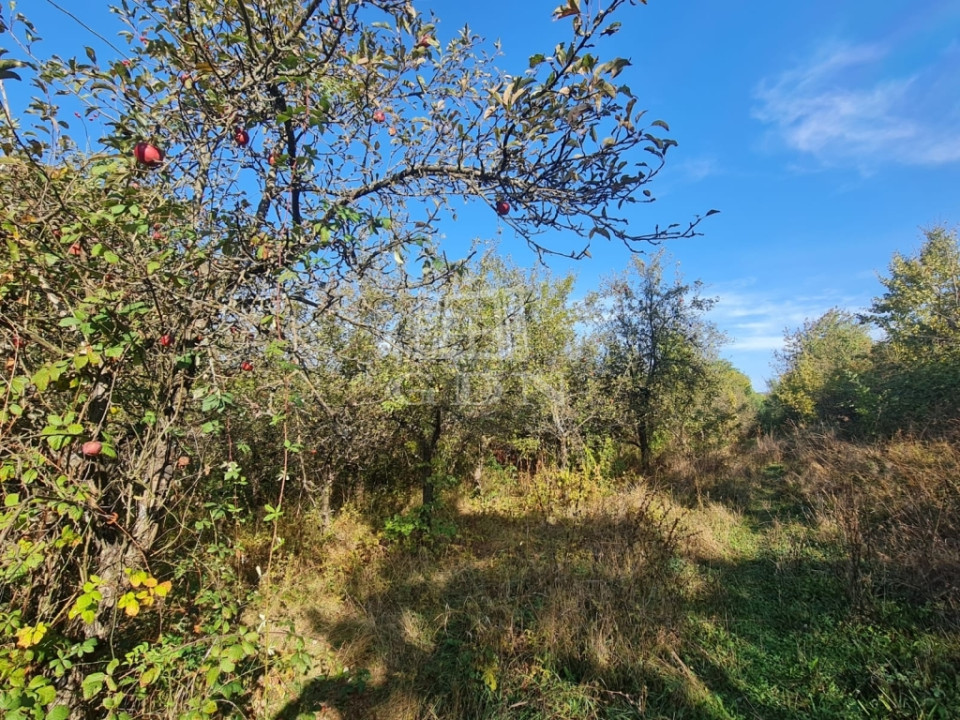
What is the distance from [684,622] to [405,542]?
330 centimetres

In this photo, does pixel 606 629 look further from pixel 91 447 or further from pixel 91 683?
pixel 91 447

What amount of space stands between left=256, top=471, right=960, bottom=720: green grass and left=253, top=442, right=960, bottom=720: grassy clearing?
0.05 feet

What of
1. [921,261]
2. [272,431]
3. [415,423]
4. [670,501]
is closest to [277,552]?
[272,431]

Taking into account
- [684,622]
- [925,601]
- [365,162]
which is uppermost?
[365,162]

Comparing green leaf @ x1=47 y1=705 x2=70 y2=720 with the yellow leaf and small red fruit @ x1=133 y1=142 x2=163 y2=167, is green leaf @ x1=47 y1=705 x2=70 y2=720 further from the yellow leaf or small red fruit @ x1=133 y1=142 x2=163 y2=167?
small red fruit @ x1=133 y1=142 x2=163 y2=167

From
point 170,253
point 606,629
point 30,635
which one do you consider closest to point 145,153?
point 170,253

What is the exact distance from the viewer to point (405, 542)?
537cm

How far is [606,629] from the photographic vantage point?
340cm

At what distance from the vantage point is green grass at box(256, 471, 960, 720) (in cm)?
278

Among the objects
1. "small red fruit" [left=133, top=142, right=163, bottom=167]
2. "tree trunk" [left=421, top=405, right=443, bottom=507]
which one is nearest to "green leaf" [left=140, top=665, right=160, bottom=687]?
"small red fruit" [left=133, top=142, right=163, bottom=167]

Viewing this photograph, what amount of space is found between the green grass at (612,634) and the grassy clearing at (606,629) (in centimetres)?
1

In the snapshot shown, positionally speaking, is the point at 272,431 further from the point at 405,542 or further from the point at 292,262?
the point at 292,262

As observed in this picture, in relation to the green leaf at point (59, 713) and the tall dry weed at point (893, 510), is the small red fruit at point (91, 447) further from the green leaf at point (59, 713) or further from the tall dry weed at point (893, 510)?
the tall dry weed at point (893, 510)

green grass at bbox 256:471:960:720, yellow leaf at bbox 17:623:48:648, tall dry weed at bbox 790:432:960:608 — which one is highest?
yellow leaf at bbox 17:623:48:648
